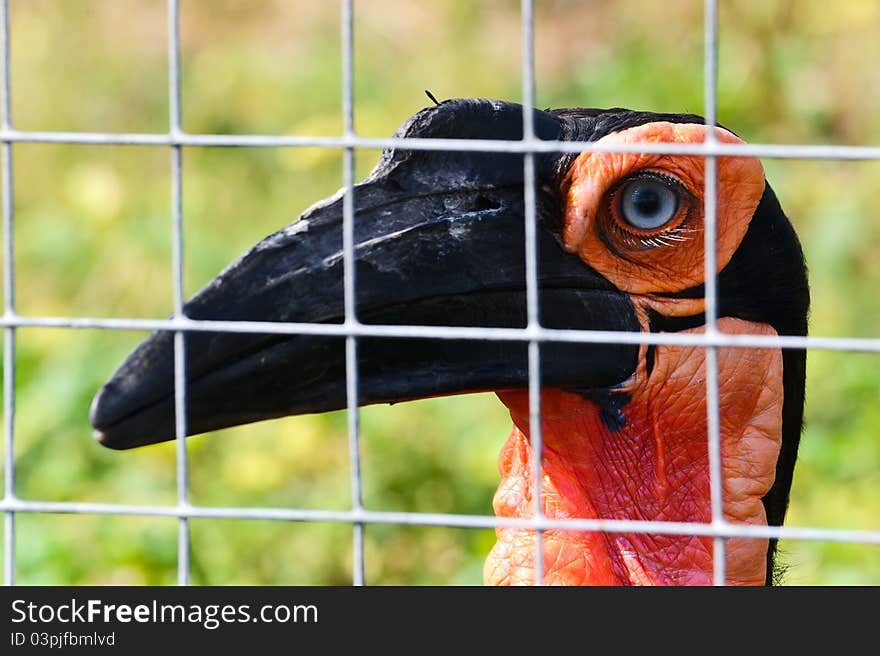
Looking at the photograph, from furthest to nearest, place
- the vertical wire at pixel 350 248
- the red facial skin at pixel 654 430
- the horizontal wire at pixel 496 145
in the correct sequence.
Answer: the red facial skin at pixel 654 430, the vertical wire at pixel 350 248, the horizontal wire at pixel 496 145

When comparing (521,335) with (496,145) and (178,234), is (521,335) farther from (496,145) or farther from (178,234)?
(178,234)

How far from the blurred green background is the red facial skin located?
0.76 m

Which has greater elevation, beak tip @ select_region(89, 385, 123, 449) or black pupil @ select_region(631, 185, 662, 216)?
black pupil @ select_region(631, 185, 662, 216)

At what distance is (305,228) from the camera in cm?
149

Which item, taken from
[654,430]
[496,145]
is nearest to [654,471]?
[654,430]

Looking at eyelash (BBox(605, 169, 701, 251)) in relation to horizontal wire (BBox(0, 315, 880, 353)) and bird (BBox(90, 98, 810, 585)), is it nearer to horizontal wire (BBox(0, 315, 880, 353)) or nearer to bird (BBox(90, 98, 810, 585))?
bird (BBox(90, 98, 810, 585))

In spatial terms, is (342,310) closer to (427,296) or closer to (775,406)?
(427,296)

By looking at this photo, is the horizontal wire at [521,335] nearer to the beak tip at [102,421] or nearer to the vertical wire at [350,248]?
the vertical wire at [350,248]

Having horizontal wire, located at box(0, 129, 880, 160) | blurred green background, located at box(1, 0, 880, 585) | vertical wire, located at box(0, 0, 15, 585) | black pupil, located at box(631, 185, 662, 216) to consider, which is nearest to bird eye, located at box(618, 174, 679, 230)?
black pupil, located at box(631, 185, 662, 216)

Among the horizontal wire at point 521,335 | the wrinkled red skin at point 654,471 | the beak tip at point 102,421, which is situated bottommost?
the wrinkled red skin at point 654,471

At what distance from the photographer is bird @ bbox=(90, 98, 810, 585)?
1.45 meters

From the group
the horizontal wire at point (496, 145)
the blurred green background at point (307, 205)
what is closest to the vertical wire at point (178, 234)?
the horizontal wire at point (496, 145)

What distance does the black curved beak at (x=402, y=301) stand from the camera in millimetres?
1430
